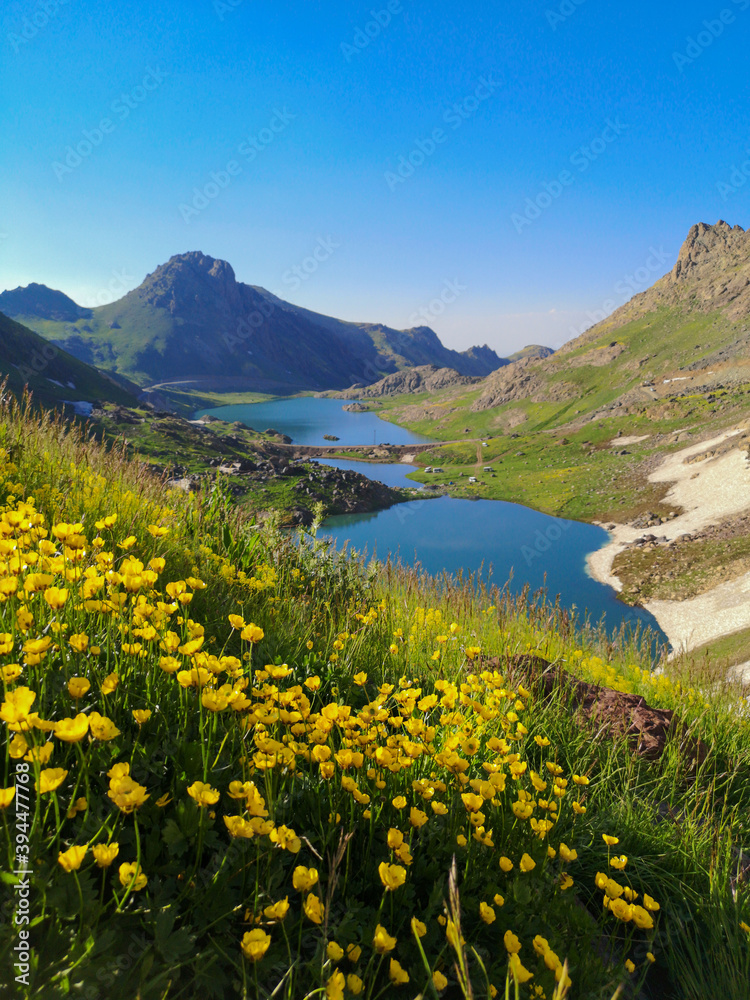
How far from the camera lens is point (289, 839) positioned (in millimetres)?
1672

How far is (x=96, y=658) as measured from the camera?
2.38 metres

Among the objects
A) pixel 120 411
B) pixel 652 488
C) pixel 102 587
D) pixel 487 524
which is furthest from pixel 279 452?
pixel 102 587

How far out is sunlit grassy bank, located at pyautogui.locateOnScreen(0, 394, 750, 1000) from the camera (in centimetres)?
151

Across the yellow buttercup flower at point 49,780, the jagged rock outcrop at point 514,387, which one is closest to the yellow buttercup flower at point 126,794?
the yellow buttercup flower at point 49,780

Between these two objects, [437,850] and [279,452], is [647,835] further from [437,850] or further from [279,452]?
[279,452]

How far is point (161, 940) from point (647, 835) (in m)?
2.74

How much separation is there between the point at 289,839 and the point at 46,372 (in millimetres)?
108039

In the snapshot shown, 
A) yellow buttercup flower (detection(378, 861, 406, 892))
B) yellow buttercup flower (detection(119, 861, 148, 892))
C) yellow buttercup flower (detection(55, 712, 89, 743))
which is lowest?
yellow buttercup flower (detection(378, 861, 406, 892))

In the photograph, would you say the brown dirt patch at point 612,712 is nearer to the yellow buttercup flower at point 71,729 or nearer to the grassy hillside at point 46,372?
the yellow buttercup flower at point 71,729

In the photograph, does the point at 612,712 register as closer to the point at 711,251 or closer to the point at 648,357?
the point at 648,357

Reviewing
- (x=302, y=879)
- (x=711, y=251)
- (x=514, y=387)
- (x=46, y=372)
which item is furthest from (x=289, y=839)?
(x=711, y=251)

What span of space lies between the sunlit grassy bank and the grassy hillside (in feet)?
257
